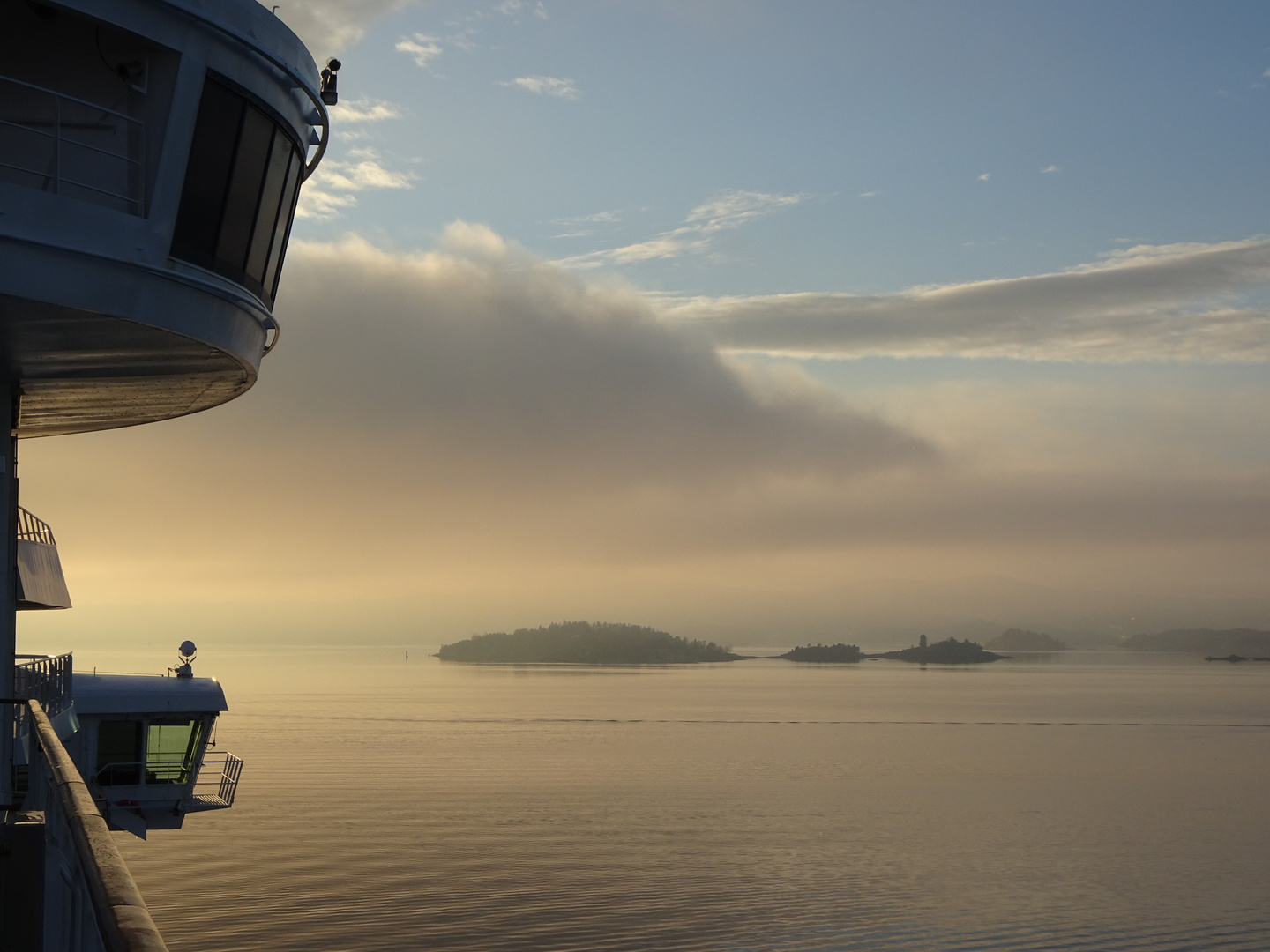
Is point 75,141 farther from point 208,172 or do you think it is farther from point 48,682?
point 48,682

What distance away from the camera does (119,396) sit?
16.5 metres

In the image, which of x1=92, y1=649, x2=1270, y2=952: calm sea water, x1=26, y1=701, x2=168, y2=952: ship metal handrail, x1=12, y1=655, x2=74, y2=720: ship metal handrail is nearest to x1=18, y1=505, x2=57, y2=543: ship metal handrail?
x1=12, y1=655, x2=74, y2=720: ship metal handrail

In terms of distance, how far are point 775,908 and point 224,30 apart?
51379mm

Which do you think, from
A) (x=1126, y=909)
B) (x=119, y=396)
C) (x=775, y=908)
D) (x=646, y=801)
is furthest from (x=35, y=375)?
(x=646, y=801)

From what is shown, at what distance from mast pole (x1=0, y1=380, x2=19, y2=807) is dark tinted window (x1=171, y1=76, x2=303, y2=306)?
14.0 ft

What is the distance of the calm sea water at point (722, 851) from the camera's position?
5078 centimetres

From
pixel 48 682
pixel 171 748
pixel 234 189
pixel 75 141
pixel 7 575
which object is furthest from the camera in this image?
pixel 171 748

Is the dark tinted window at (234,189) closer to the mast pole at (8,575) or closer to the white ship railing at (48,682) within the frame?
the mast pole at (8,575)

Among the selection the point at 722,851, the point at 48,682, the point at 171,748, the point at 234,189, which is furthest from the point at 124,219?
the point at 722,851

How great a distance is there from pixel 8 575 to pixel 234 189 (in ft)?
23.6

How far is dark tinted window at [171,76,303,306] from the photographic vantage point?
43.2 feet

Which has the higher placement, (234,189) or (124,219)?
(234,189)

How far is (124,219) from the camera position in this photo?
12.3 m

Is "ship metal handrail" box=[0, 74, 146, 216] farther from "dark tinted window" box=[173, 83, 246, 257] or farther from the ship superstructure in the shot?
"dark tinted window" box=[173, 83, 246, 257]
